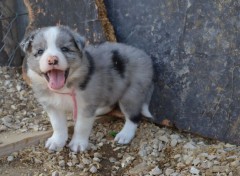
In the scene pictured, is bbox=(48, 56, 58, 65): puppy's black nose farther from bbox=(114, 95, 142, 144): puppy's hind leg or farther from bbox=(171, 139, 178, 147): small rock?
bbox=(171, 139, 178, 147): small rock

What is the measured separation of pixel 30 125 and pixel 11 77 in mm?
1028

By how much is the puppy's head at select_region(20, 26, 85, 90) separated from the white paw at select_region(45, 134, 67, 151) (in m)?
0.54

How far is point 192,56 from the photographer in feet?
13.4

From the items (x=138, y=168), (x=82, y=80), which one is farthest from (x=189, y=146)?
(x=82, y=80)

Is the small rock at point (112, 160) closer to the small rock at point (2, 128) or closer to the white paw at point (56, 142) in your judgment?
the white paw at point (56, 142)

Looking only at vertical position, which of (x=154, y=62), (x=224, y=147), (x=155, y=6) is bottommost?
(x=224, y=147)

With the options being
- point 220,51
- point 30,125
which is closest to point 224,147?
point 220,51

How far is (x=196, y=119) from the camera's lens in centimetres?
412

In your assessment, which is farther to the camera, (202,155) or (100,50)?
(100,50)

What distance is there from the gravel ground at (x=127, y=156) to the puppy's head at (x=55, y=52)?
65 cm

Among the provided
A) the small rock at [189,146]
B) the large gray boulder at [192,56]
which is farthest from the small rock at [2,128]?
the small rock at [189,146]

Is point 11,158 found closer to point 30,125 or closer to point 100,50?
point 30,125

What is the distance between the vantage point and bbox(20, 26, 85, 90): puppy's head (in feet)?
11.3

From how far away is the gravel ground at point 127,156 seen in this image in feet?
12.0
